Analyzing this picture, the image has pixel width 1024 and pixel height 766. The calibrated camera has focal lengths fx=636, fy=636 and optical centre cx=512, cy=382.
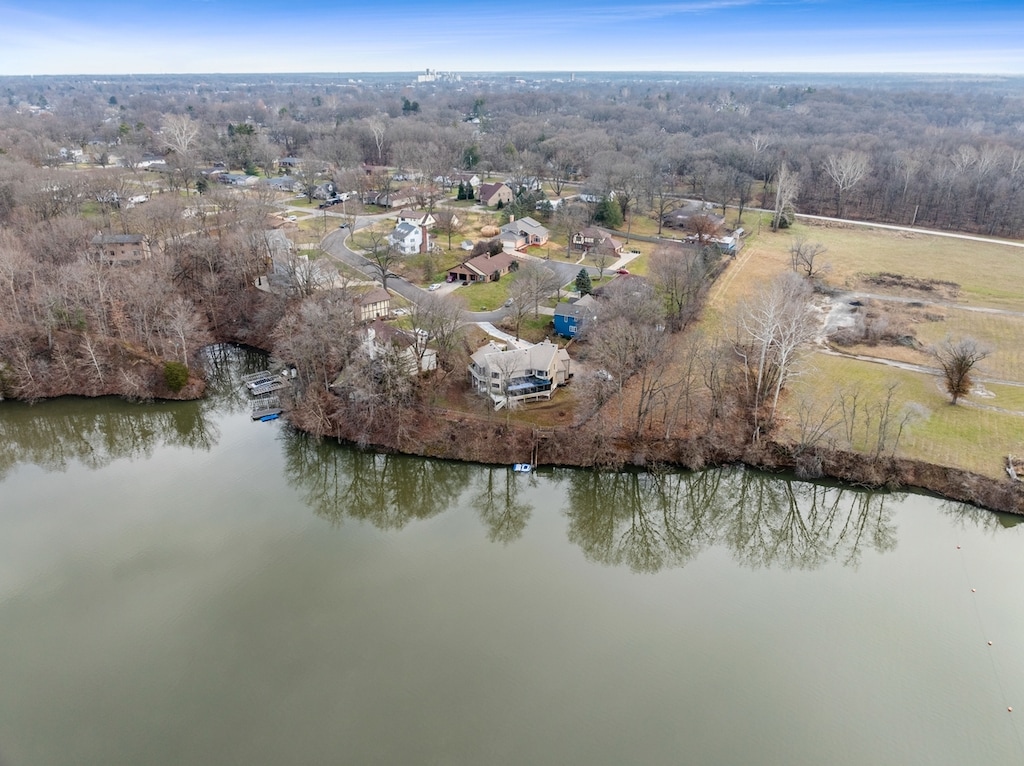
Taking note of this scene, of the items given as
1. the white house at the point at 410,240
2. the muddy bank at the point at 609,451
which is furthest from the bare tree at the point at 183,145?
the muddy bank at the point at 609,451

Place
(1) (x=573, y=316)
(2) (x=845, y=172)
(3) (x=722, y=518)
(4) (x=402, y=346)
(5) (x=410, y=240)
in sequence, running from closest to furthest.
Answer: (3) (x=722, y=518), (4) (x=402, y=346), (1) (x=573, y=316), (5) (x=410, y=240), (2) (x=845, y=172)

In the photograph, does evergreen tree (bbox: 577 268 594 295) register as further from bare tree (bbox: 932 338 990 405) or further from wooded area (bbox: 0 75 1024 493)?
A: bare tree (bbox: 932 338 990 405)

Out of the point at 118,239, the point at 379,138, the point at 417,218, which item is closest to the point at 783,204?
the point at 417,218

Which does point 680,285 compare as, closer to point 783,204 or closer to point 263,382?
point 263,382

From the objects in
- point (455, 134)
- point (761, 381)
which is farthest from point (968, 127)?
point (761, 381)

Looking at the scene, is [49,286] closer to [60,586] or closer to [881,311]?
[60,586]

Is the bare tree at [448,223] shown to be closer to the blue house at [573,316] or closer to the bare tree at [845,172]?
the blue house at [573,316]

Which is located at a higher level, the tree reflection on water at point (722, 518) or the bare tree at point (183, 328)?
the bare tree at point (183, 328)
